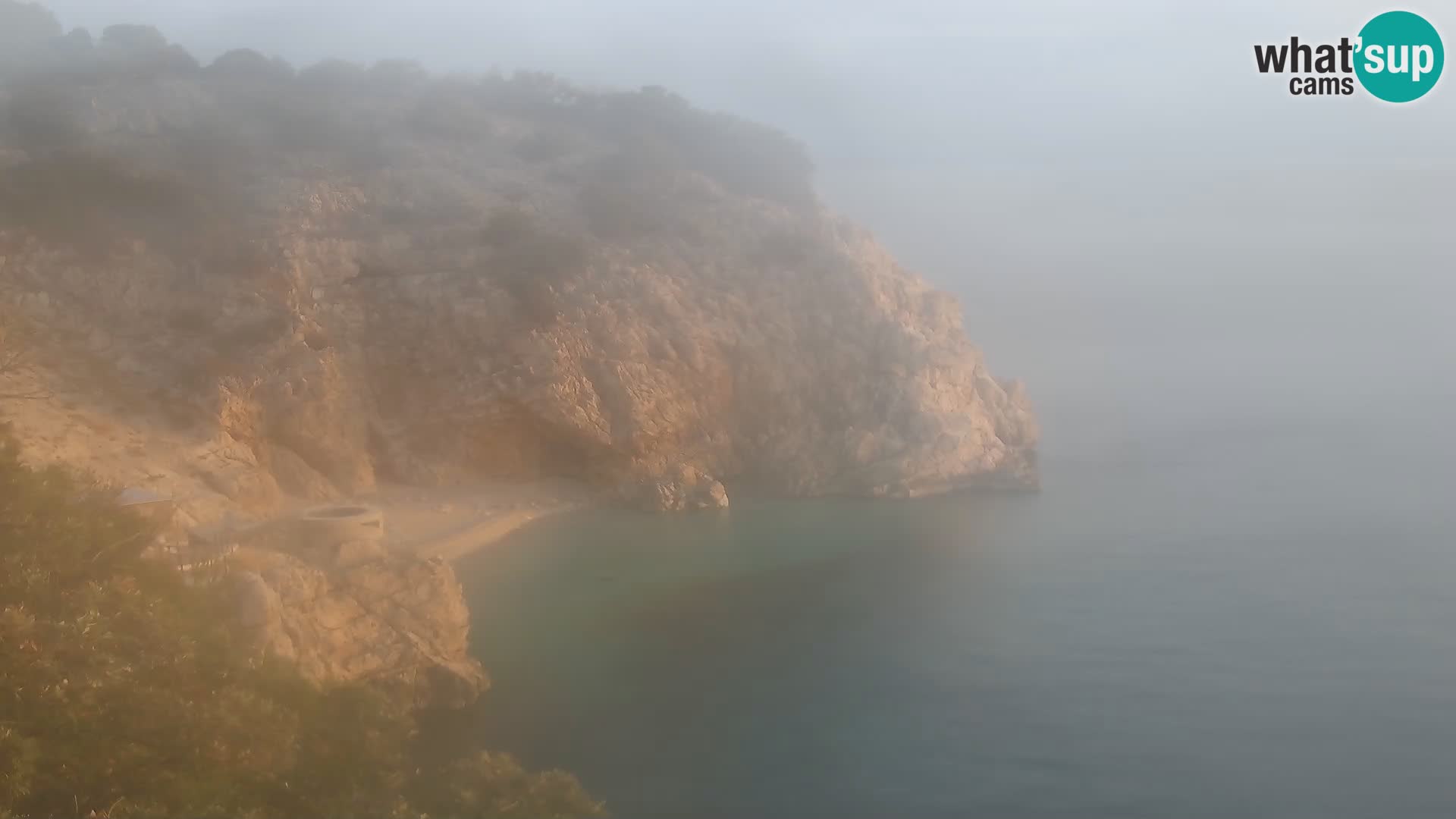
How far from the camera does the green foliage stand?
943 cm

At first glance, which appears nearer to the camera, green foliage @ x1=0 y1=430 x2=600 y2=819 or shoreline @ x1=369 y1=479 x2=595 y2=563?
green foliage @ x1=0 y1=430 x2=600 y2=819

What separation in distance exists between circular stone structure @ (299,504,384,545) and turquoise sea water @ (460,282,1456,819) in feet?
10.2

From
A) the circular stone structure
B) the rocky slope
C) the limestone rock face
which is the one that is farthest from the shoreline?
the limestone rock face

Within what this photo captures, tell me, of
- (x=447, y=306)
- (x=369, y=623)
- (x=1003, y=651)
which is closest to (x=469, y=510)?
(x=447, y=306)

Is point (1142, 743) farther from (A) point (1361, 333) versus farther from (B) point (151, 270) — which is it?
(A) point (1361, 333)

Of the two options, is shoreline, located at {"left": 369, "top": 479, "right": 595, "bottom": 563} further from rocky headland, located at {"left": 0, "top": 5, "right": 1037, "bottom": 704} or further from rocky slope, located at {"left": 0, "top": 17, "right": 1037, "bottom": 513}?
rocky slope, located at {"left": 0, "top": 17, "right": 1037, "bottom": 513}

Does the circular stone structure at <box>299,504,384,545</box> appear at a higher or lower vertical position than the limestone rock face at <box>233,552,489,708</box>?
higher

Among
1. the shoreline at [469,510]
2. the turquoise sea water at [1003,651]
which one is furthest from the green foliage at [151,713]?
A: the shoreline at [469,510]

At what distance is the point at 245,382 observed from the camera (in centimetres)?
2662

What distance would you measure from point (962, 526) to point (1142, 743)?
14448 mm

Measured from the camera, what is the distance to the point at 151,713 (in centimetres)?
1030

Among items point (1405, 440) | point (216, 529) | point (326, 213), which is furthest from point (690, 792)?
point (1405, 440)

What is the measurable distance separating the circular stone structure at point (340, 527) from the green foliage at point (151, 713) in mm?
3970

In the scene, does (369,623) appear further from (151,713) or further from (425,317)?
(425,317)
